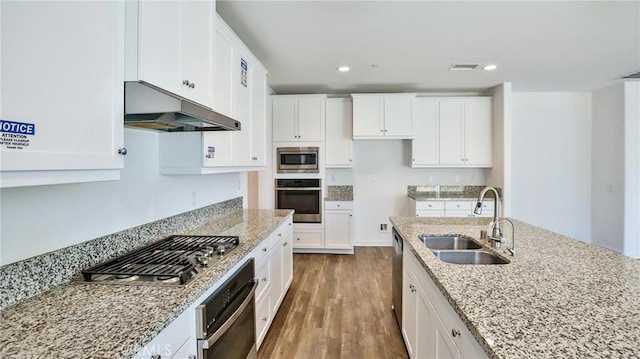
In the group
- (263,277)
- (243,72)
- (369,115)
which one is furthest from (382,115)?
(263,277)

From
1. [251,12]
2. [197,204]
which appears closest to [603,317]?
[197,204]

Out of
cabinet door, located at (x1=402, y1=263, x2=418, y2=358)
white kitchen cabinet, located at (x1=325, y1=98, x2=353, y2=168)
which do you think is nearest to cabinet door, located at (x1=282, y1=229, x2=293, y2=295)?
cabinet door, located at (x1=402, y1=263, x2=418, y2=358)

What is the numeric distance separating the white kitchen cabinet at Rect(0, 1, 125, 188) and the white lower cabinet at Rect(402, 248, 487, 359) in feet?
4.60

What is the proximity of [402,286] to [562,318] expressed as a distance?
143 cm

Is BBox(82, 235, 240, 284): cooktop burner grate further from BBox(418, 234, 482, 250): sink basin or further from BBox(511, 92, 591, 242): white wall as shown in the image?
BBox(511, 92, 591, 242): white wall

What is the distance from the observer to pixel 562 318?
3.05 ft

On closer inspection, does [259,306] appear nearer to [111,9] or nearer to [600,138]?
[111,9]

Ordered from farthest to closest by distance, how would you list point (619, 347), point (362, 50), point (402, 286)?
point (362, 50) → point (402, 286) → point (619, 347)

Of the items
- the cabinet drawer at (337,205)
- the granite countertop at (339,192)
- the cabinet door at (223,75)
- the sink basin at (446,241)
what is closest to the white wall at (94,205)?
the cabinet door at (223,75)

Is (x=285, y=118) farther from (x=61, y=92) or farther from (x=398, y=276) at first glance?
(x=61, y=92)

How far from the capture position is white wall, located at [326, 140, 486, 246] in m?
5.00

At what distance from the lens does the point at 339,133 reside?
4.64m

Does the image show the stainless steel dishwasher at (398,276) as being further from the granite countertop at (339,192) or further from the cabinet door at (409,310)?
the granite countertop at (339,192)

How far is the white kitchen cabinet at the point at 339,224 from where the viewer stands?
453 centimetres
